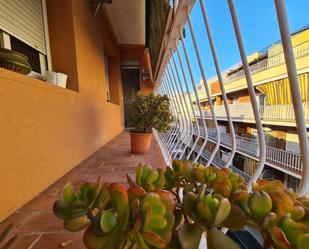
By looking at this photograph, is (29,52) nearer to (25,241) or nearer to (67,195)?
(25,241)

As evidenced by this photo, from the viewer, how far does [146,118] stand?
2.19m

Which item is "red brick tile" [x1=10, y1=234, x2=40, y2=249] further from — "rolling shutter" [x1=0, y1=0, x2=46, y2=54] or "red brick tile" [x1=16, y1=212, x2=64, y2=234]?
"rolling shutter" [x1=0, y1=0, x2=46, y2=54]

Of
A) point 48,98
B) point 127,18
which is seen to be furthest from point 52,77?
point 127,18

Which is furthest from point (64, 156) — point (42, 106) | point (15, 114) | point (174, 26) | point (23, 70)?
point (174, 26)

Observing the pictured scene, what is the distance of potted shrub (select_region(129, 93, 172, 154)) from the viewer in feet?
7.06

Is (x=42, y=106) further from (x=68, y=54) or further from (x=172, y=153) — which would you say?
(x=172, y=153)

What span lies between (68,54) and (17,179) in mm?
1443

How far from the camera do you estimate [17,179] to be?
3.39ft

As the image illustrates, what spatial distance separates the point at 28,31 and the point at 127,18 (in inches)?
95.1

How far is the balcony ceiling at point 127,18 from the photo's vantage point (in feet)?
10.3

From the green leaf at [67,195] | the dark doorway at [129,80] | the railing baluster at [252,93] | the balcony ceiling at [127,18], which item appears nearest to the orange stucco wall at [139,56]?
the dark doorway at [129,80]

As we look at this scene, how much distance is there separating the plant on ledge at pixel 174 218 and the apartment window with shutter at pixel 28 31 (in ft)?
5.44

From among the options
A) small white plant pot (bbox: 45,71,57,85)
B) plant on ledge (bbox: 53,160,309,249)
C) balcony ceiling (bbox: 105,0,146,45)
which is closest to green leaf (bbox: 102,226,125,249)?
plant on ledge (bbox: 53,160,309,249)

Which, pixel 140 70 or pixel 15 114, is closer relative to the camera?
pixel 15 114
